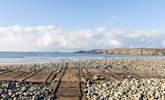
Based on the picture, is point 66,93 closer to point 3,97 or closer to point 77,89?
point 77,89

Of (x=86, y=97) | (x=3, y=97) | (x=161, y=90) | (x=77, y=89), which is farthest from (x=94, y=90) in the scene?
(x=3, y=97)

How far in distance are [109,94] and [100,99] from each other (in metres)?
1.56

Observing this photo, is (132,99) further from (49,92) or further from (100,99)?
(49,92)

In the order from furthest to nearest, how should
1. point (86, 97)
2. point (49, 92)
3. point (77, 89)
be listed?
point (77, 89)
point (49, 92)
point (86, 97)

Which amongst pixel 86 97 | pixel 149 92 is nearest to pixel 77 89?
pixel 86 97

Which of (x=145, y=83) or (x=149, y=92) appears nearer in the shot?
(x=149, y=92)

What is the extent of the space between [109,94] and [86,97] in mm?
1210

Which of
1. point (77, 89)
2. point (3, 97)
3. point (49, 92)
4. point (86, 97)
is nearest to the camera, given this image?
point (3, 97)

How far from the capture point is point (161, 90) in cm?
1850

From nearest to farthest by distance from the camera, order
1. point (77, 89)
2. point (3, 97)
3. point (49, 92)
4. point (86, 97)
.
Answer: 1. point (3, 97)
2. point (86, 97)
3. point (49, 92)
4. point (77, 89)

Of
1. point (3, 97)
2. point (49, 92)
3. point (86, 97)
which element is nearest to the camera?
point (3, 97)

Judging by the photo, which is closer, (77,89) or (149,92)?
(149,92)

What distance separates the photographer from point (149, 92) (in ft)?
58.5

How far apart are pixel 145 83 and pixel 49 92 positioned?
6.36 metres
